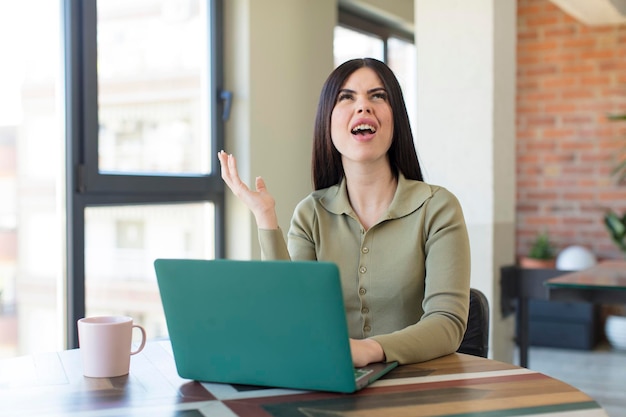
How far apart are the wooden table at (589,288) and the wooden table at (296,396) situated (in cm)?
142

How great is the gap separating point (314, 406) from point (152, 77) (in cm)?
249

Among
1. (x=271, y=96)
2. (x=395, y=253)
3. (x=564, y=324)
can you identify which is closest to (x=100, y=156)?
(x=271, y=96)

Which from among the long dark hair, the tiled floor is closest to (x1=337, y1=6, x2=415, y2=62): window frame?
the tiled floor

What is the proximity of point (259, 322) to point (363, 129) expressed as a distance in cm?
68

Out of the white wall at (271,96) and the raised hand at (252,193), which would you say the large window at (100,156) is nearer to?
the white wall at (271,96)

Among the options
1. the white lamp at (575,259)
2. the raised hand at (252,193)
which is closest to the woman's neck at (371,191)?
the raised hand at (252,193)

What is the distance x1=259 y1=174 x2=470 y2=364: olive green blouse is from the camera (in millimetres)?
1568

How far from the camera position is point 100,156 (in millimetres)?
3035

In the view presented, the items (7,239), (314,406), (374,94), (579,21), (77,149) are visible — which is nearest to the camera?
(314,406)

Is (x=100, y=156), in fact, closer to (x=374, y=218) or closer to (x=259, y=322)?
(x=374, y=218)

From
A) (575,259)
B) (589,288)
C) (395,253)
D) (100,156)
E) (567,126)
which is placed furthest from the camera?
(567,126)

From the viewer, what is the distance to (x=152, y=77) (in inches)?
131

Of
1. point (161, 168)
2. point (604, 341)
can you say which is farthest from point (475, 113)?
point (604, 341)

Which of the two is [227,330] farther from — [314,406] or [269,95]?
[269,95]
